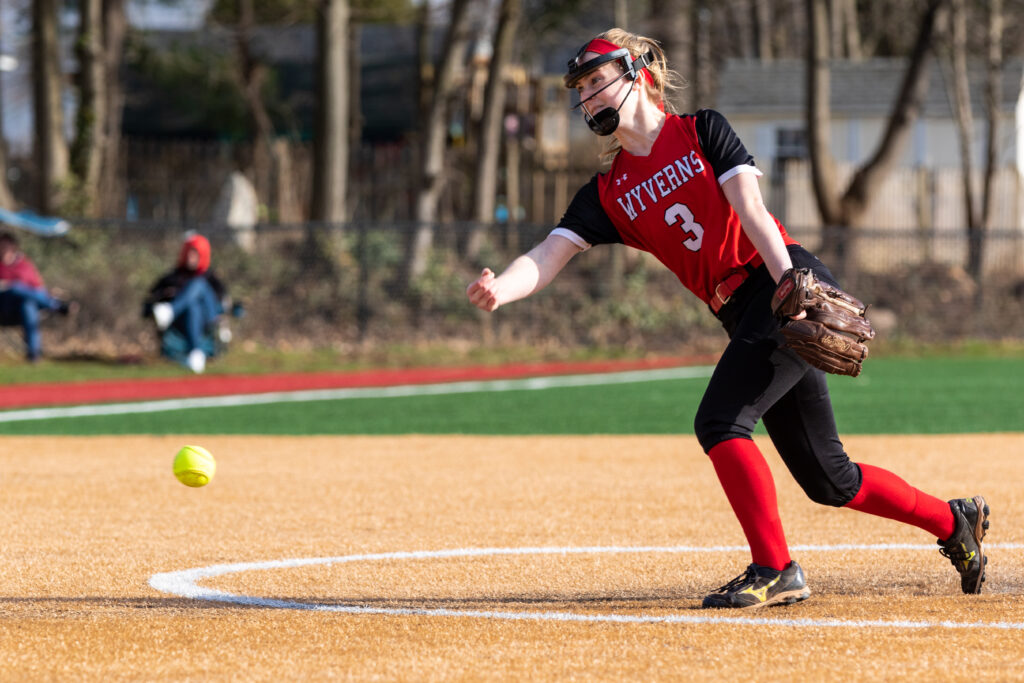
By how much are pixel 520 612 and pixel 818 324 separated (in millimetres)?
1492

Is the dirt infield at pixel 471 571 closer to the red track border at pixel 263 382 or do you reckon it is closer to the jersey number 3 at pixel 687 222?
the jersey number 3 at pixel 687 222

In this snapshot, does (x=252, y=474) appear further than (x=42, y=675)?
Yes

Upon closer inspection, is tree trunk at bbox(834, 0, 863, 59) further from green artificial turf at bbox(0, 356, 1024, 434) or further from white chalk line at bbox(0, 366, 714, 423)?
green artificial turf at bbox(0, 356, 1024, 434)

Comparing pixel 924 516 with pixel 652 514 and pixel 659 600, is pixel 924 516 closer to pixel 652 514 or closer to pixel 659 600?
pixel 659 600

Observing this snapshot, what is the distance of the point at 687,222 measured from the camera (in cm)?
519

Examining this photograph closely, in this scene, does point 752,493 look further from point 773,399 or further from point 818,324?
point 818,324

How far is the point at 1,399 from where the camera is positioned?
1542 centimetres

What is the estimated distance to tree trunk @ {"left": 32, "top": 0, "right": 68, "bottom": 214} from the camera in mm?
23969

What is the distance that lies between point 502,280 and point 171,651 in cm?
182

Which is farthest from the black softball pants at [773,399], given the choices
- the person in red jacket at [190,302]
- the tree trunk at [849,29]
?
the tree trunk at [849,29]

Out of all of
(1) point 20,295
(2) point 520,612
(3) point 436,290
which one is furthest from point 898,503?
(3) point 436,290

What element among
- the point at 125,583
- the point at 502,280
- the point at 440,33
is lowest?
the point at 125,583

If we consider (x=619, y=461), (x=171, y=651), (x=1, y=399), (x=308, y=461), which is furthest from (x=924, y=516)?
(x=1, y=399)

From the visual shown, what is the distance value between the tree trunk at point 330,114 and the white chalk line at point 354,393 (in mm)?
6725
